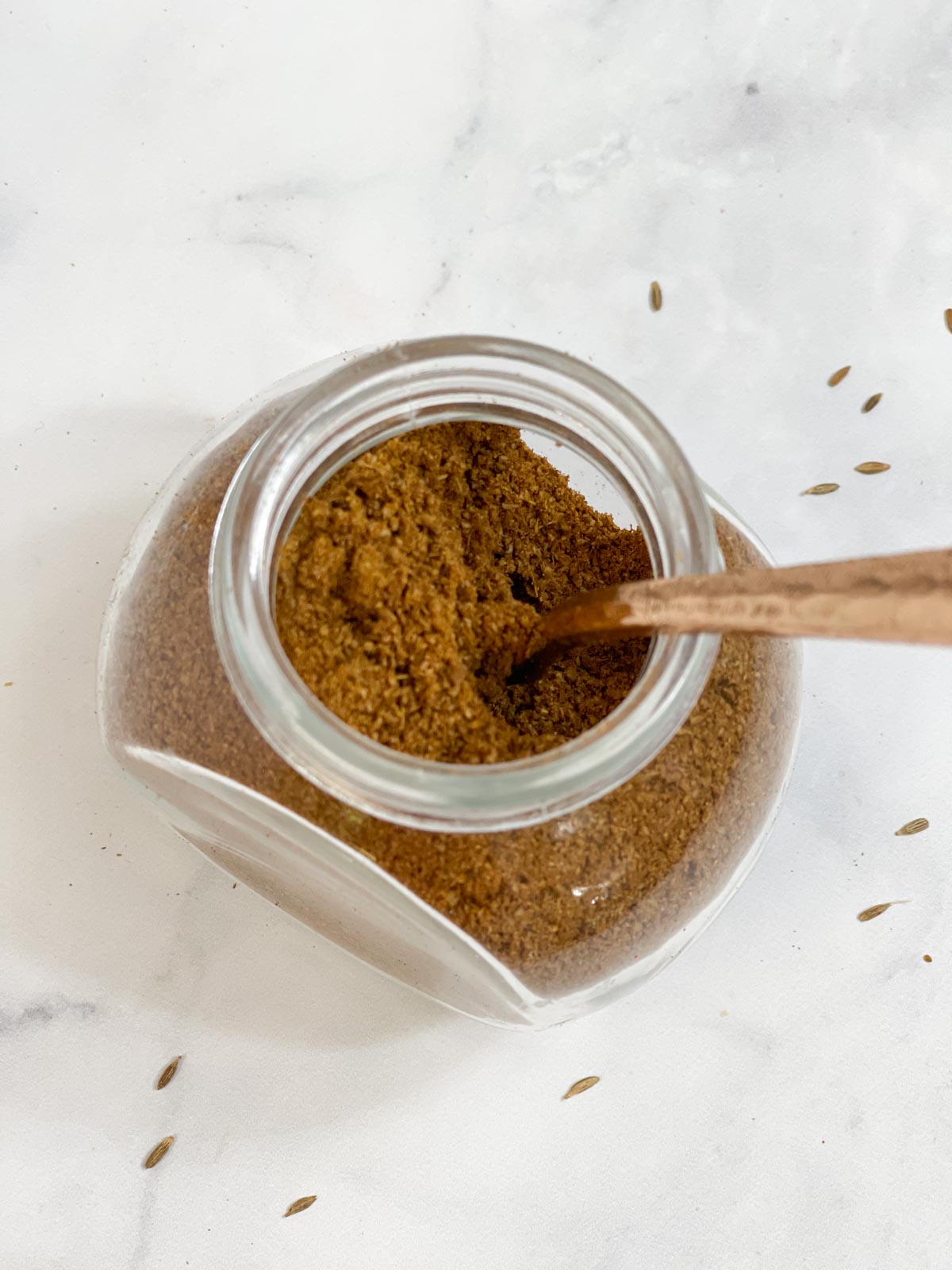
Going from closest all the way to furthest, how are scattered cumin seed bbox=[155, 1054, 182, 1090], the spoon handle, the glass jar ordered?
the spoon handle < the glass jar < scattered cumin seed bbox=[155, 1054, 182, 1090]

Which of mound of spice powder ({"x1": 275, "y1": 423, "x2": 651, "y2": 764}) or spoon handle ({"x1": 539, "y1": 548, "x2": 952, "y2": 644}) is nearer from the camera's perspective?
spoon handle ({"x1": 539, "y1": 548, "x2": 952, "y2": 644})

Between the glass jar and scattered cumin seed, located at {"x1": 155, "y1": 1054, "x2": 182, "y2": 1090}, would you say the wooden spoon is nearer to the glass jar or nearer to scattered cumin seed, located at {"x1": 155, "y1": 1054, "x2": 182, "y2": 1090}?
the glass jar

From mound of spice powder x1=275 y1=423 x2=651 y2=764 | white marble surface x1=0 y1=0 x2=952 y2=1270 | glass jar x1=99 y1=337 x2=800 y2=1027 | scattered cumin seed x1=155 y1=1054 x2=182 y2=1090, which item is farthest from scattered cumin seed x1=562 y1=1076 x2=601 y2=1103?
mound of spice powder x1=275 y1=423 x2=651 y2=764

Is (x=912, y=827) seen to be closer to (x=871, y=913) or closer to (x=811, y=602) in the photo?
(x=871, y=913)

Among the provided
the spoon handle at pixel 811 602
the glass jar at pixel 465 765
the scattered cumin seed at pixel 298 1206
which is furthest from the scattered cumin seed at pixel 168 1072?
the spoon handle at pixel 811 602

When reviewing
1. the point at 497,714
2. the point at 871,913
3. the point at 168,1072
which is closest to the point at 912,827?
the point at 871,913

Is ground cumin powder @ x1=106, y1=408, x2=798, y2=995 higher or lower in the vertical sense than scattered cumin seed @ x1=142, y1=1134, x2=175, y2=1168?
higher
